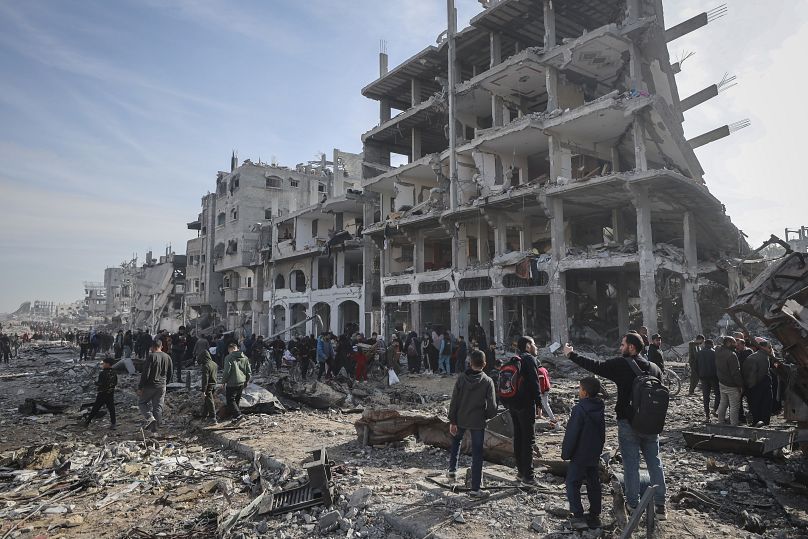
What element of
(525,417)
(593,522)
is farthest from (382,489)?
(593,522)

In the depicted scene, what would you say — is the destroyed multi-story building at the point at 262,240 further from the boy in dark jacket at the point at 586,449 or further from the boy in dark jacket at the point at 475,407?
the boy in dark jacket at the point at 586,449

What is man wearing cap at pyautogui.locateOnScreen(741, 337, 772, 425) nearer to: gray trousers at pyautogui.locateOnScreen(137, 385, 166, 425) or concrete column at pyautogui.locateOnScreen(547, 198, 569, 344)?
Answer: gray trousers at pyautogui.locateOnScreen(137, 385, 166, 425)

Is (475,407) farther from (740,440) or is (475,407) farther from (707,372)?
(707,372)

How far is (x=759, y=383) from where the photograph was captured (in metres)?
8.05

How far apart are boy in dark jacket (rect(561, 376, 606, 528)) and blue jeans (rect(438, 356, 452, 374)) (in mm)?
13330

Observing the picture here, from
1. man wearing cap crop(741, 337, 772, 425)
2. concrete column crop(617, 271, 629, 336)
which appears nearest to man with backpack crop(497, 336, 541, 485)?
man wearing cap crop(741, 337, 772, 425)

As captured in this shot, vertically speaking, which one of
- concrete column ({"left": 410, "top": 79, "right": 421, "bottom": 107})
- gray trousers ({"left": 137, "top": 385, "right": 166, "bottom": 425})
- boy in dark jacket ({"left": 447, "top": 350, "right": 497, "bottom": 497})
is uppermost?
concrete column ({"left": 410, "top": 79, "right": 421, "bottom": 107})

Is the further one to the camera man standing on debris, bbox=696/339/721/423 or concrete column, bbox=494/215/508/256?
concrete column, bbox=494/215/508/256

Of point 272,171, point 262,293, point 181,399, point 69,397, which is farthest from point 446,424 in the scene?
point 272,171

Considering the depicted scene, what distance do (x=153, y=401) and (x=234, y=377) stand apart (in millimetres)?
1522

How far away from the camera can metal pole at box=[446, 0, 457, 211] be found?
2395 centimetres

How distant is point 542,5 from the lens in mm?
21922

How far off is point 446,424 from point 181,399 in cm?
787

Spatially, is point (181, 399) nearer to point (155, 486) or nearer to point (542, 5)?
point (155, 486)
